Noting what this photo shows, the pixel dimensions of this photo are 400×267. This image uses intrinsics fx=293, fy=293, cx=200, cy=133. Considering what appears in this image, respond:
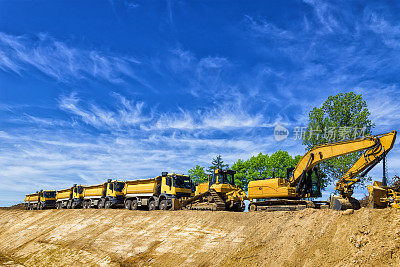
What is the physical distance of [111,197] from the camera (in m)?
37.4

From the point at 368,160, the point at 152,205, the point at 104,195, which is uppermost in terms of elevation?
the point at 368,160

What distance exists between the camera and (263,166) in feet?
168

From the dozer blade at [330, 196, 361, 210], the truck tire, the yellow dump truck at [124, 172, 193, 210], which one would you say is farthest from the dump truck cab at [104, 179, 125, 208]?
the dozer blade at [330, 196, 361, 210]

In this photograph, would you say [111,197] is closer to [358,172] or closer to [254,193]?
[254,193]

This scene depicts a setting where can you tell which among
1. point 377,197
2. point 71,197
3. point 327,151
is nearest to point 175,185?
point 327,151

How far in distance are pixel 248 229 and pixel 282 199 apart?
237 inches

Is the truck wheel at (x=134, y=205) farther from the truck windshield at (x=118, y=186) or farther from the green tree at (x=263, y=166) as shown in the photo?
the green tree at (x=263, y=166)

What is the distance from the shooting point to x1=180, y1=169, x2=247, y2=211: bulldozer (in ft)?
82.1

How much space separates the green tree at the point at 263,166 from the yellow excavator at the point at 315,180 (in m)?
25.1

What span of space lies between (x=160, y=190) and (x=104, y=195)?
1260 centimetres

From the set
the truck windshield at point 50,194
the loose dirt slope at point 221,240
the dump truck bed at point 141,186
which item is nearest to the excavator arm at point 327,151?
the loose dirt slope at point 221,240

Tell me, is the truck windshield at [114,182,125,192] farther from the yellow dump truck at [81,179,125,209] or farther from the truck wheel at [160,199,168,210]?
the truck wheel at [160,199,168,210]

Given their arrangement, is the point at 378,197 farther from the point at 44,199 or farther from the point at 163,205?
the point at 44,199

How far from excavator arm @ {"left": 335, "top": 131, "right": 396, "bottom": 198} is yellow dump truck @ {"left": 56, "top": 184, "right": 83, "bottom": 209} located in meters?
39.4
